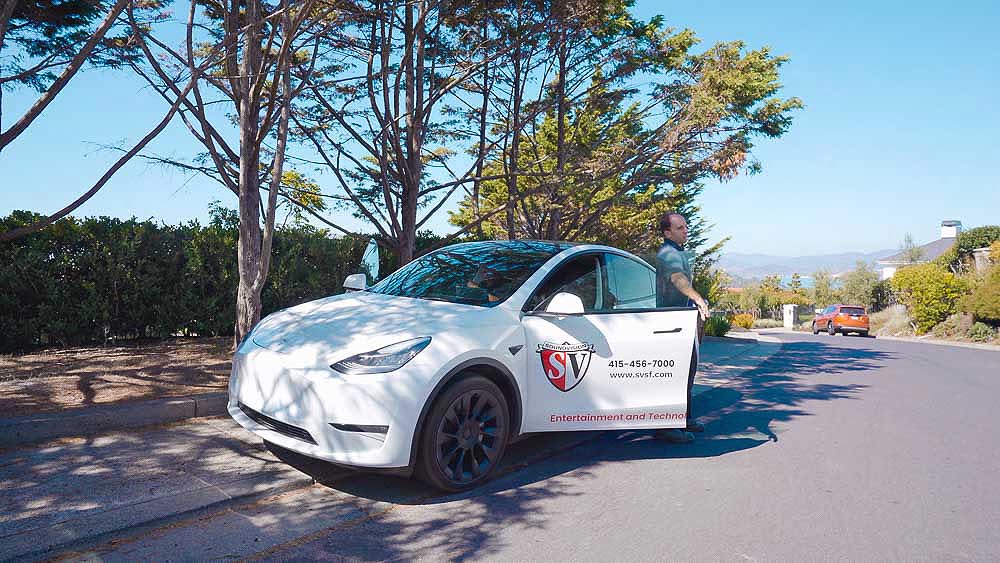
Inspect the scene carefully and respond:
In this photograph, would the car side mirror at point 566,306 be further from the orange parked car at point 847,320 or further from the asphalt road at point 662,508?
the orange parked car at point 847,320

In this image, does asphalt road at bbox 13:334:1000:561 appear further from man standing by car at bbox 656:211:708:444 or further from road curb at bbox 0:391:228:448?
road curb at bbox 0:391:228:448

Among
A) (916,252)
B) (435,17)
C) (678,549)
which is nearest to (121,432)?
(678,549)

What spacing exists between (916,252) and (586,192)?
2144 inches

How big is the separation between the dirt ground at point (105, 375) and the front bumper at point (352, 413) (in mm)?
2544

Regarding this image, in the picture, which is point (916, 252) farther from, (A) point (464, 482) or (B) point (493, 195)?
(A) point (464, 482)

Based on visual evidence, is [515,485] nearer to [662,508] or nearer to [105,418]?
[662,508]

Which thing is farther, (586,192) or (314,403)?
(586,192)

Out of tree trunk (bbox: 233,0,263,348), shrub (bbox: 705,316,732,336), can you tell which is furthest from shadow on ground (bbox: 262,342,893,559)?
shrub (bbox: 705,316,732,336)

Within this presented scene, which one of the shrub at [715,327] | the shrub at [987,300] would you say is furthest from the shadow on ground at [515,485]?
the shrub at [987,300]

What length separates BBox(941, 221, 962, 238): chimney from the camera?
6646 centimetres

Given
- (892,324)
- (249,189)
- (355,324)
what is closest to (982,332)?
(892,324)

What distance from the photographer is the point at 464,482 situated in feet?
13.2

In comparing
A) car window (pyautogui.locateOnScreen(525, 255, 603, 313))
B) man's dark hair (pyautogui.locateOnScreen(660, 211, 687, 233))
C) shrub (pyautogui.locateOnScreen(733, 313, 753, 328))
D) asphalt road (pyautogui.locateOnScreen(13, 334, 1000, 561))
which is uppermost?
man's dark hair (pyautogui.locateOnScreen(660, 211, 687, 233))

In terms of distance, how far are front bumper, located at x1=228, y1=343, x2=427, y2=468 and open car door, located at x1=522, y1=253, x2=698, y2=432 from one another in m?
1.03
